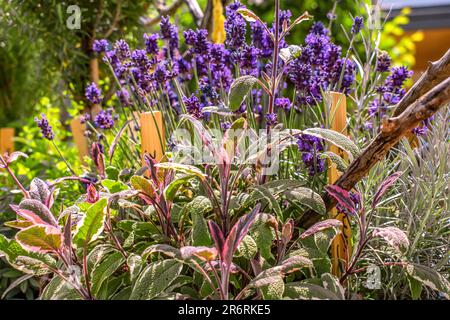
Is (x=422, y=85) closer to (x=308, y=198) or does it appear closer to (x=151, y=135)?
(x=308, y=198)

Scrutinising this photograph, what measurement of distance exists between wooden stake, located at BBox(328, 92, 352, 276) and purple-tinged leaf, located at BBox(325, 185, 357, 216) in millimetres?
121

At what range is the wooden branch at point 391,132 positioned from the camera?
84 centimetres

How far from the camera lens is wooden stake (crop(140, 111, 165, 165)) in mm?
1239

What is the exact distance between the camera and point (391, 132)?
0.90 meters

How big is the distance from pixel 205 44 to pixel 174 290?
0.53 metres

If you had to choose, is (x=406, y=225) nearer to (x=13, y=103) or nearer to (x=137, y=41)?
(x=137, y=41)

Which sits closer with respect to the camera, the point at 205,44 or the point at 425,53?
the point at 205,44

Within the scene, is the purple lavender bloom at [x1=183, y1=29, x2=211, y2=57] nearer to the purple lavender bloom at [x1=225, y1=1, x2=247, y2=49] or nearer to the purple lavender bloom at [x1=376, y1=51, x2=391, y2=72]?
the purple lavender bloom at [x1=225, y1=1, x2=247, y2=49]

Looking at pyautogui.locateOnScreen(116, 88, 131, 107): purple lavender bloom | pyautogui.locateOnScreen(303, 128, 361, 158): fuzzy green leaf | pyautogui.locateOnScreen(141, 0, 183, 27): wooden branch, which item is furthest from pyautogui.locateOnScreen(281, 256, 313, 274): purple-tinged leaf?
pyautogui.locateOnScreen(141, 0, 183, 27): wooden branch

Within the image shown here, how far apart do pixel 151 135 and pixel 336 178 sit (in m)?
0.38

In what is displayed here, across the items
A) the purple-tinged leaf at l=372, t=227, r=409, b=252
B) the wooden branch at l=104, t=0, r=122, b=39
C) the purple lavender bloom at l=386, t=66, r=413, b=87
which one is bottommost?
the purple-tinged leaf at l=372, t=227, r=409, b=252

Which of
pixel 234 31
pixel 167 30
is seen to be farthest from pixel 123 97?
pixel 234 31

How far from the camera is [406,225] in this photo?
1.14 m
